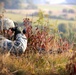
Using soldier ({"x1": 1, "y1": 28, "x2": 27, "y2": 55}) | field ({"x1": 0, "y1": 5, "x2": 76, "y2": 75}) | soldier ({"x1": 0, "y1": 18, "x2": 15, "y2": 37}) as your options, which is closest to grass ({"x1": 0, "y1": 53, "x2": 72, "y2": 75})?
field ({"x1": 0, "y1": 5, "x2": 76, "y2": 75})

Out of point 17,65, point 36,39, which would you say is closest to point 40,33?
point 36,39

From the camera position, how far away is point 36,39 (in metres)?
8.05

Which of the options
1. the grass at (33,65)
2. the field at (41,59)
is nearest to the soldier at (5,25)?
the field at (41,59)

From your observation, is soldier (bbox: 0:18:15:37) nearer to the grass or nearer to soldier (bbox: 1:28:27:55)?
soldier (bbox: 1:28:27:55)

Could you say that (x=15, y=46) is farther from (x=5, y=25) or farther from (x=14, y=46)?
(x=5, y=25)

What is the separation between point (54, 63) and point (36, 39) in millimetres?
1038

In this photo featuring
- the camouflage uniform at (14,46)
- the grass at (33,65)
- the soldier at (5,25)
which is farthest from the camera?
the soldier at (5,25)

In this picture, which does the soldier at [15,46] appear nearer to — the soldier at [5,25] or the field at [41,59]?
the field at [41,59]

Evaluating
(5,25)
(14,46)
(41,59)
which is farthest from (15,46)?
(5,25)

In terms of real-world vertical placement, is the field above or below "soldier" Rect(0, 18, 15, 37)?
below

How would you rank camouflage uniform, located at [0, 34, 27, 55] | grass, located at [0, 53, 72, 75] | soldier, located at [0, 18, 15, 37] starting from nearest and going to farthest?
grass, located at [0, 53, 72, 75] < camouflage uniform, located at [0, 34, 27, 55] < soldier, located at [0, 18, 15, 37]

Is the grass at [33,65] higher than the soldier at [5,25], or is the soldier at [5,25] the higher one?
the soldier at [5,25]

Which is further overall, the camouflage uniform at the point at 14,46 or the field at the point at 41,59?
the camouflage uniform at the point at 14,46

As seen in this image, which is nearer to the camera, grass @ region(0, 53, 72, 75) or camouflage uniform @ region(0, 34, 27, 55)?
grass @ region(0, 53, 72, 75)
